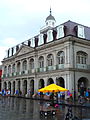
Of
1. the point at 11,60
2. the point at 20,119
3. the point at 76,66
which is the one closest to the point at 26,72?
the point at 11,60

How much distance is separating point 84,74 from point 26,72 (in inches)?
529

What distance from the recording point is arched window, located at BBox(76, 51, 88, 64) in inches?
1254

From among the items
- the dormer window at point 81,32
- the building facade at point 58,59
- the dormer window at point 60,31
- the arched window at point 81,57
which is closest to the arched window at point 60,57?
the building facade at point 58,59

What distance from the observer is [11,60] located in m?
48.0

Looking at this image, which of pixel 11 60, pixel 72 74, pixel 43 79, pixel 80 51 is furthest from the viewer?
pixel 11 60

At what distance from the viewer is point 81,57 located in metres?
32.2

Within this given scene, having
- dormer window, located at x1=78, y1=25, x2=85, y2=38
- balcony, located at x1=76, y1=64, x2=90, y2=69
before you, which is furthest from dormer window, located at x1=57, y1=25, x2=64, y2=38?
balcony, located at x1=76, y1=64, x2=90, y2=69

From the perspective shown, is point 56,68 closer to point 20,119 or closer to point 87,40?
point 87,40

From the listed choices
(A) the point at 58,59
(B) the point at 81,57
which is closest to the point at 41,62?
(A) the point at 58,59

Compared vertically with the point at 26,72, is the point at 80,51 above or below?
above

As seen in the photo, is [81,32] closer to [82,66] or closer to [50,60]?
[82,66]

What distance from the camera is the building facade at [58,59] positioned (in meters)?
30.2

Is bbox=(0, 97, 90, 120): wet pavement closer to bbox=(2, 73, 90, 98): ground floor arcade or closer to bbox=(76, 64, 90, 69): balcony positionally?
bbox=(2, 73, 90, 98): ground floor arcade

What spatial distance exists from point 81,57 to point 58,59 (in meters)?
3.80
